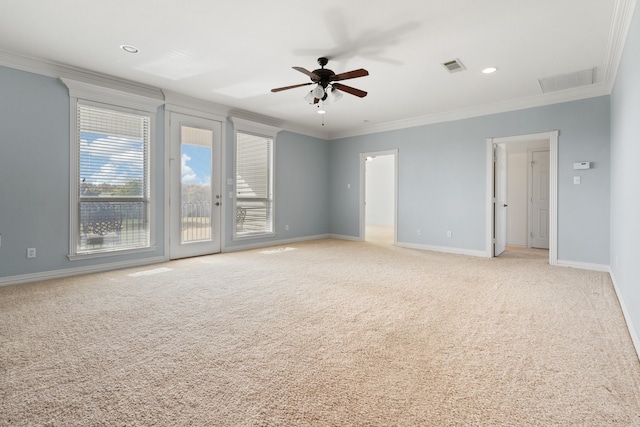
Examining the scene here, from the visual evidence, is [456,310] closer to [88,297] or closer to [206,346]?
[206,346]

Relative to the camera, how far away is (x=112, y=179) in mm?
4441

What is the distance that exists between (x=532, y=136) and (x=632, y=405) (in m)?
4.56

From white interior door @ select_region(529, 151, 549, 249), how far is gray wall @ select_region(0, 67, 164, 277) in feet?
25.8

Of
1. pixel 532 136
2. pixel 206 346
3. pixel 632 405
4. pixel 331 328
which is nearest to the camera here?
pixel 632 405

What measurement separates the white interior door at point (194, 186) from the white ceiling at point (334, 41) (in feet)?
2.35

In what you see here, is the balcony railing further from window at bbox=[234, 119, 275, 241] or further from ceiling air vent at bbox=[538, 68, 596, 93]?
ceiling air vent at bbox=[538, 68, 596, 93]

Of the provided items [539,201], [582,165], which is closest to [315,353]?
[582,165]

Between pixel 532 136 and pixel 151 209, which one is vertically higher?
pixel 532 136

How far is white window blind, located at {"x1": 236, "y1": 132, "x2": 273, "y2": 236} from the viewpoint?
612 cm

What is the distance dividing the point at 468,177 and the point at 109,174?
576 centimetres

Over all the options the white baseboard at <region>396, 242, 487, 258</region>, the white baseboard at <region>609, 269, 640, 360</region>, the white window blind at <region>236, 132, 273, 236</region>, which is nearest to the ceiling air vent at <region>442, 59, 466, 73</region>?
the white baseboard at <region>609, 269, 640, 360</region>

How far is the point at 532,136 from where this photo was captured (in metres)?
5.12

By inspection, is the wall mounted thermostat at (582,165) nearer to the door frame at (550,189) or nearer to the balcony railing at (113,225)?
the door frame at (550,189)

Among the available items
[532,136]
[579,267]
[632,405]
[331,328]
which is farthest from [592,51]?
[331,328]
